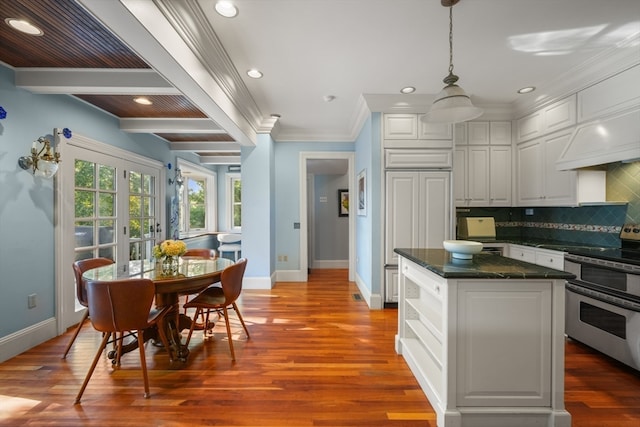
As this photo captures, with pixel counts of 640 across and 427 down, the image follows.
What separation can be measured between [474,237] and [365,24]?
289 cm

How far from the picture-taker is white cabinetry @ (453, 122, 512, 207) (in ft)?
11.9

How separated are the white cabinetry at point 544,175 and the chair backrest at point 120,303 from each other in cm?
403

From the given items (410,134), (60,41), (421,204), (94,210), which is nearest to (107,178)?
(94,210)

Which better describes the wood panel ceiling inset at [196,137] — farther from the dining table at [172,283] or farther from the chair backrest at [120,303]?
the chair backrest at [120,303]

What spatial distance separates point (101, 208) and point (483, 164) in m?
4.95

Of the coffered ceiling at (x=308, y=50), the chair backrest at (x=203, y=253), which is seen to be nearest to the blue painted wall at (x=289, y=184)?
the coffered ceiling at (x=308, y=50)

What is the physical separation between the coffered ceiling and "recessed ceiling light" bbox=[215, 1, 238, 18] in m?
0.04

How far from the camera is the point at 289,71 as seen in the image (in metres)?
2.76

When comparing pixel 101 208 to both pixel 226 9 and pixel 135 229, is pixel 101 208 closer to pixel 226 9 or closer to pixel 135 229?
pixel 135 229

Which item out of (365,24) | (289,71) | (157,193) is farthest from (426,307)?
(157,193)

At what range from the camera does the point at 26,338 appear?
95.1 inches

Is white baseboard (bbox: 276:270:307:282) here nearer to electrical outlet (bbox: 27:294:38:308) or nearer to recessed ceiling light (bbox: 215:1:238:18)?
electrical outlet (bbox: 27:294:38:308)

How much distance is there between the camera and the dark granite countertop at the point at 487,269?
4.77 feet

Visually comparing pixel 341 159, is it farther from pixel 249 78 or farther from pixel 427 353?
pixel 427 353
